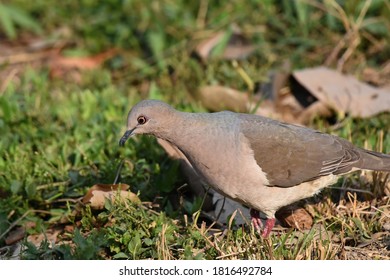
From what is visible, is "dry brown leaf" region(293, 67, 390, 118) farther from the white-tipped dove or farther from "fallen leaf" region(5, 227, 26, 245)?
"fallen leaf" region(5, 227, 26, 245)

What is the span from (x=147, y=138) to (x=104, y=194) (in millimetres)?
915

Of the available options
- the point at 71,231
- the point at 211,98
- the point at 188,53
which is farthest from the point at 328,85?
the point at 71,231

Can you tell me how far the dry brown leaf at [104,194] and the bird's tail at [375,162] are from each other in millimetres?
1588

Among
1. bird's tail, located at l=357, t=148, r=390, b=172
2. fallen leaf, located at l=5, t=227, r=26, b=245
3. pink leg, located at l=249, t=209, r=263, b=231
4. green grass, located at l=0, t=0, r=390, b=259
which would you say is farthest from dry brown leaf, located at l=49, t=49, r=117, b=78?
bird's tail, located at l=357, t=148, r=390, b=172

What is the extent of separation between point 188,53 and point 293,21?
120 centimetres

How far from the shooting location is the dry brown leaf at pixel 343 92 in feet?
21.4

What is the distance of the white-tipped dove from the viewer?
188 inches

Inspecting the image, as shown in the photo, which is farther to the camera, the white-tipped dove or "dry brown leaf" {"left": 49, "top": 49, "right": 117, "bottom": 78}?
"dry brown leaf" {"left": 49, "top": 49, "right": 117, "bottom": 78}

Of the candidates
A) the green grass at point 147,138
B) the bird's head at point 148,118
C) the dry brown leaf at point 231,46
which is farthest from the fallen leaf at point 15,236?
the dry brown leaf at point 231,46

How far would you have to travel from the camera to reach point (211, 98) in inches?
268

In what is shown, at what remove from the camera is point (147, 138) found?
5926 millimetres

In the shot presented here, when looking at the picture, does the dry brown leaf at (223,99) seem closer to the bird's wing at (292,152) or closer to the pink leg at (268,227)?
the bird's wing at (292,152)
